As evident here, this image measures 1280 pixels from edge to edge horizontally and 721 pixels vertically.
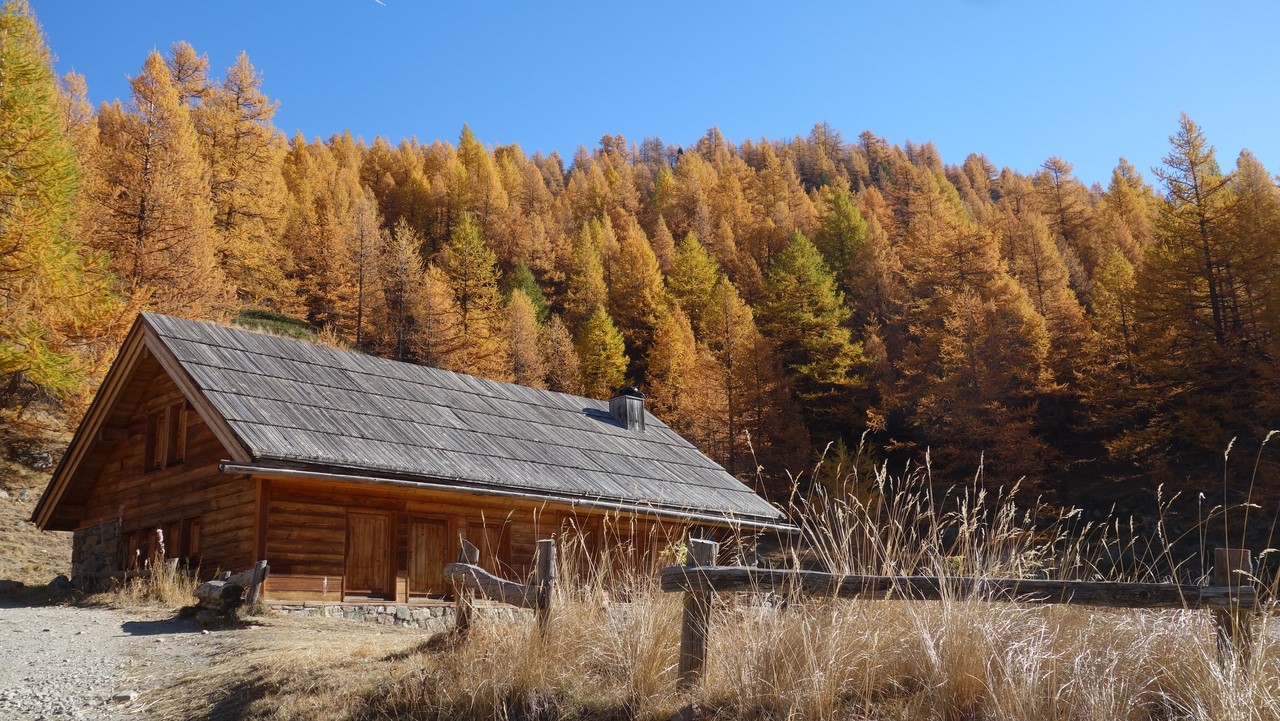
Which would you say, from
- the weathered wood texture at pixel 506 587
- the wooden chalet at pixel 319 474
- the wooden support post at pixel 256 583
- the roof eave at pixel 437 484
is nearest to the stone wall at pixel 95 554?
the wooden chalet at pixel 319 474

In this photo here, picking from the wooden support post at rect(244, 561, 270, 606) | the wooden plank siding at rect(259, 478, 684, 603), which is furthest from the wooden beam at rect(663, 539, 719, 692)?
the wooden support post at rect(244, 561, 270, 606)

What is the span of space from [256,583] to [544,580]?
7826 millimetres

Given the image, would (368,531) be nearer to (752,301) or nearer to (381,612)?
(381,612)

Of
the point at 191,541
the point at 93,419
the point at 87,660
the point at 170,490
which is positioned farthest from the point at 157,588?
the point at 93,419

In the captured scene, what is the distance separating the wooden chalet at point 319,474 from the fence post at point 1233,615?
761 centimetres

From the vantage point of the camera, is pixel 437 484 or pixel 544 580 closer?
pixel 544 580

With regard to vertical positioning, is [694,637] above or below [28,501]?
below

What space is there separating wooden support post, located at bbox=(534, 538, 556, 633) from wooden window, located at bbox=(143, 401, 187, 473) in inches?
463

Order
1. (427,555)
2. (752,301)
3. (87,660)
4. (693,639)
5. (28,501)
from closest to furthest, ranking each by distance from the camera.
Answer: (693,639)
(87,660)
(427,555)
(28,501)
(752,301)

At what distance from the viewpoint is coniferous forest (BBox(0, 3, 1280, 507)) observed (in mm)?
25359

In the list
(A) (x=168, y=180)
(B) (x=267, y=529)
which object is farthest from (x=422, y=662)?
(A) (x=168, y=180)

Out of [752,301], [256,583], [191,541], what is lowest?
[256,583]

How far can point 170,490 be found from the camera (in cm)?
1667

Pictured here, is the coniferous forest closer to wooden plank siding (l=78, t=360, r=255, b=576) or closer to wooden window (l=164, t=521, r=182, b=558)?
wooden plank siding (l=78, t=360, r=255, b=576)
